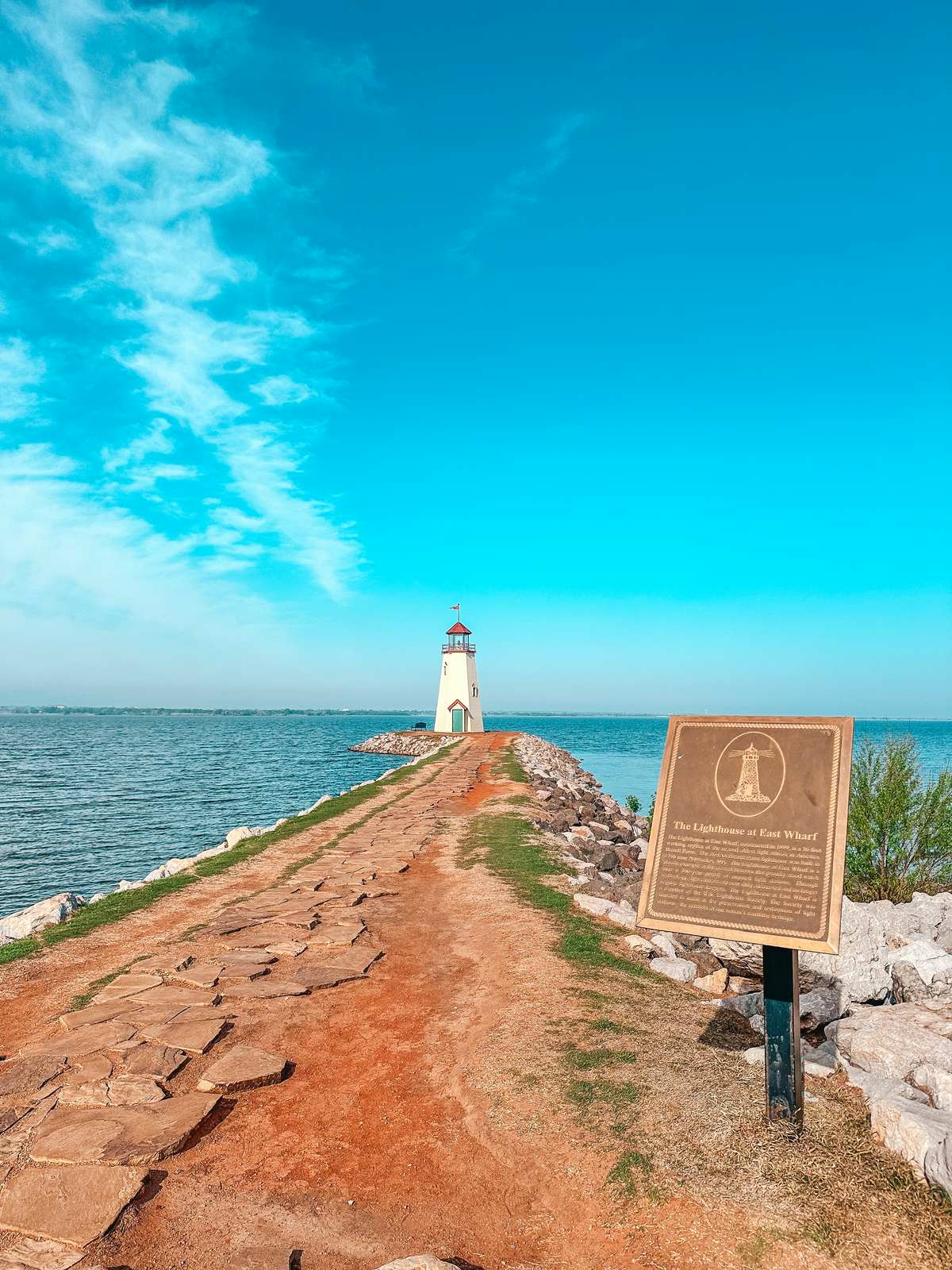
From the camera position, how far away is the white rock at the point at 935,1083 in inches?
184

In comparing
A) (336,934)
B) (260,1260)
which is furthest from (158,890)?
(260,1260)

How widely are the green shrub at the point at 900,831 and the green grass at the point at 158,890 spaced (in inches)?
418

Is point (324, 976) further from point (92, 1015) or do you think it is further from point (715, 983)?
point (715, 983)

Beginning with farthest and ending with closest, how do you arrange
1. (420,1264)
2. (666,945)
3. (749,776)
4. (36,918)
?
(36,918) → (666,945) → (749,776) → (420,1264)

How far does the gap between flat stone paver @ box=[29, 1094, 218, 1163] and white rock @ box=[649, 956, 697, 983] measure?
4703 mm

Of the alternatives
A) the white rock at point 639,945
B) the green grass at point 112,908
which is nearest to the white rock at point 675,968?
the white rock at point 639,945

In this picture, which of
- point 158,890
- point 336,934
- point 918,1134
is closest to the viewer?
point 918,1134

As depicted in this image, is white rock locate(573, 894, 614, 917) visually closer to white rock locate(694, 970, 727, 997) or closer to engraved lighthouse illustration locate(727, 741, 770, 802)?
white rock locate(694, 970, 727, 997)

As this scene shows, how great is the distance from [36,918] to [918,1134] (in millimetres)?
9982

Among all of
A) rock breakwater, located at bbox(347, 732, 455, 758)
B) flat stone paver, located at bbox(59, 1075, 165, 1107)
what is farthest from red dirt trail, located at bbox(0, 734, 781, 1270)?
rock breakwater, located at bbox(347, 732, 455, 758)

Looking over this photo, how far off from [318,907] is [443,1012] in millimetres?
3748

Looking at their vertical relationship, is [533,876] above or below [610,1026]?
below

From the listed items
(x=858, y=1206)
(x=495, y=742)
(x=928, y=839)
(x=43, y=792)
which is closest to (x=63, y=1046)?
(x=858, y=1206)

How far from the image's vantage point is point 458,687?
2522 inches
